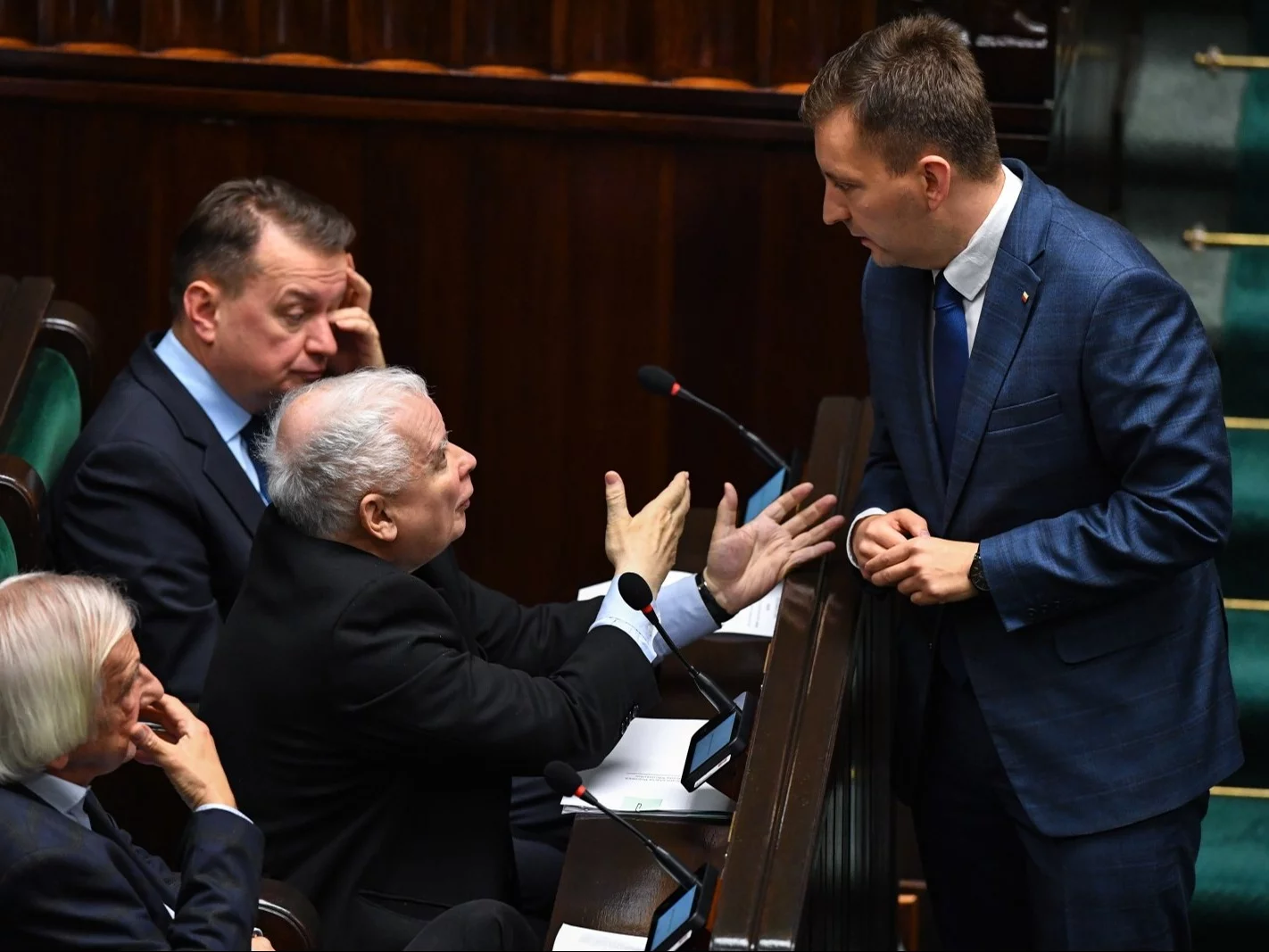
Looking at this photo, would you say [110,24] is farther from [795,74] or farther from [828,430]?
[828,430]

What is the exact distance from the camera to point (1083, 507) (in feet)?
7.73

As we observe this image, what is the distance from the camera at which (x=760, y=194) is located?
13.1ft

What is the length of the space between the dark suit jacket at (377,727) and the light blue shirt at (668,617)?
0.23 ft

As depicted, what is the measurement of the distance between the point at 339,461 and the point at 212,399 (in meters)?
0.86

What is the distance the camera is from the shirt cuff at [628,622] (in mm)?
2596

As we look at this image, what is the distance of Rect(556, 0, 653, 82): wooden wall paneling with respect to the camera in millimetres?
3943

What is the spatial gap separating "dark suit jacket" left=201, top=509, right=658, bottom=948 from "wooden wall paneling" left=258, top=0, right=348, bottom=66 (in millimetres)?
1756

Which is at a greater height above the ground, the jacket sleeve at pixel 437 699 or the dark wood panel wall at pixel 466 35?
the dark wood panel wall at pixel 466 35

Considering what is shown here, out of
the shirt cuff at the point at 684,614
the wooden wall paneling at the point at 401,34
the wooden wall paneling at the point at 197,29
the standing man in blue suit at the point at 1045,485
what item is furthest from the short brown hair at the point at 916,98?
the wooden wall paneling at the point at 197,29

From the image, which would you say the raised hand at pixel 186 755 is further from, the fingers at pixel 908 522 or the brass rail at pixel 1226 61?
the brass rail at pixel 1226 61

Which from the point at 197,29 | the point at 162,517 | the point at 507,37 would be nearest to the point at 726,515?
the point at 162,517

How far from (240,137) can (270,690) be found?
6.25 feet

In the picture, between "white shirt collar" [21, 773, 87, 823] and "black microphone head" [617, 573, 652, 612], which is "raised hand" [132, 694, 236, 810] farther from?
"black microphone head" [617, 573, 652, 612]

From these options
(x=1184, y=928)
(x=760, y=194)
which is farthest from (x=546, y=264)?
(x=1184, y=928)
